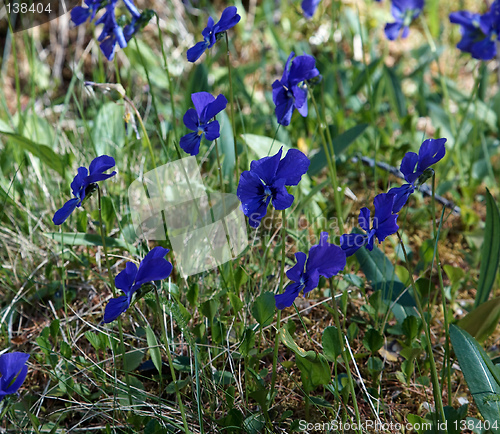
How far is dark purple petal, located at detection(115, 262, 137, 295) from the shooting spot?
2.87 ft

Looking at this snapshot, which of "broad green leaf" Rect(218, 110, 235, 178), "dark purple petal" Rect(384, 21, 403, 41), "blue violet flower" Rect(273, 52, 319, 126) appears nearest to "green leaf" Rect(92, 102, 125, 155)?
"broad green leaf" Rect(218, 110, 235, 178)

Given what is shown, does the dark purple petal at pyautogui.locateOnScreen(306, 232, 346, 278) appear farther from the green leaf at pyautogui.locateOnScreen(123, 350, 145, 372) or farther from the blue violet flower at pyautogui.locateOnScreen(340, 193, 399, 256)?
the green leaf at pyautogui.locateOnScreen(123, 350, 145, 372)

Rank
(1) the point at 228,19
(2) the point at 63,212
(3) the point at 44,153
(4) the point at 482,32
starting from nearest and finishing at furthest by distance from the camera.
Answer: (2) the point at 63,212 → (1) the point at 228,19 → (3) the point at 44,153 → (4) the point at 482,32

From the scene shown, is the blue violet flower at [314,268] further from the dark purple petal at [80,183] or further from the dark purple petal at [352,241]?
the dark purple petal at [80,183]

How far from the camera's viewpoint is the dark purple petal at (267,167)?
920 mm

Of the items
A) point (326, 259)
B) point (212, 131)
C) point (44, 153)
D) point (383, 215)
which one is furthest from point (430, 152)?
point (44, 153)

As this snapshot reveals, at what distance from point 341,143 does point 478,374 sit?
3.02 ft

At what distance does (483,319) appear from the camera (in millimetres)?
1268

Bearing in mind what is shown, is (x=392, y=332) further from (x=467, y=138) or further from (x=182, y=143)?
(x=467, y=138)

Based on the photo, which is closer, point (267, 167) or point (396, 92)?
point (267, 167)

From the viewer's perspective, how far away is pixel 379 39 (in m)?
3.27

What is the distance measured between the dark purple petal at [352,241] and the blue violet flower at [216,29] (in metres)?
0.50

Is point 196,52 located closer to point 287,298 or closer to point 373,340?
point 287,298

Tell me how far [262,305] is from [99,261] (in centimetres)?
60
